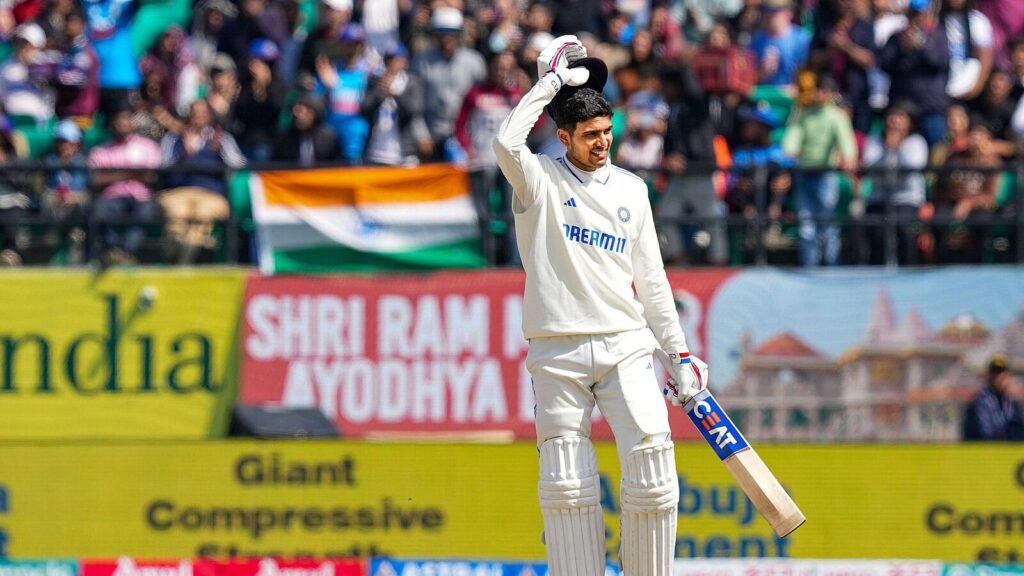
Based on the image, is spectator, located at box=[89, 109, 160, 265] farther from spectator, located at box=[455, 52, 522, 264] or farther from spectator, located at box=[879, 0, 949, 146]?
spectator, located at box=[879, 0, 949, 146]

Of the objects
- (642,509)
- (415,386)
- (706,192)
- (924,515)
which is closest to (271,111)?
(415,386)

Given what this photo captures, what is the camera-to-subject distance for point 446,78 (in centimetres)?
1425

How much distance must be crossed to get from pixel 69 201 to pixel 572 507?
7043 mm

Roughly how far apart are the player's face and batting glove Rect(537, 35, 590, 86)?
0.20 meters

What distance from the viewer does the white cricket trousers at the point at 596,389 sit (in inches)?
313

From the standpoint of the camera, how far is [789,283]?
1352cm

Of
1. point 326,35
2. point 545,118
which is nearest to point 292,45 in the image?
point 326,35

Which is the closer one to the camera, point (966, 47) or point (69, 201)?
point (69, 201)

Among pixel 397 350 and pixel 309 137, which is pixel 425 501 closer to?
pixel 397 350

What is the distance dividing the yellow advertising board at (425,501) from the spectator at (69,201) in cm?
246

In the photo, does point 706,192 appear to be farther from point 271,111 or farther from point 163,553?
point 163,553

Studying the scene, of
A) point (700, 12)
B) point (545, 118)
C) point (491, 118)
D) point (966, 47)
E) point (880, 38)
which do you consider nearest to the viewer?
point (545, 118)

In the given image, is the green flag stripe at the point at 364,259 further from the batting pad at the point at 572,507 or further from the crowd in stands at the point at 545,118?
the batting pad at the point at 572,507

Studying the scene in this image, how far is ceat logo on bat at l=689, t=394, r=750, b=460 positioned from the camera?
8.08 m
